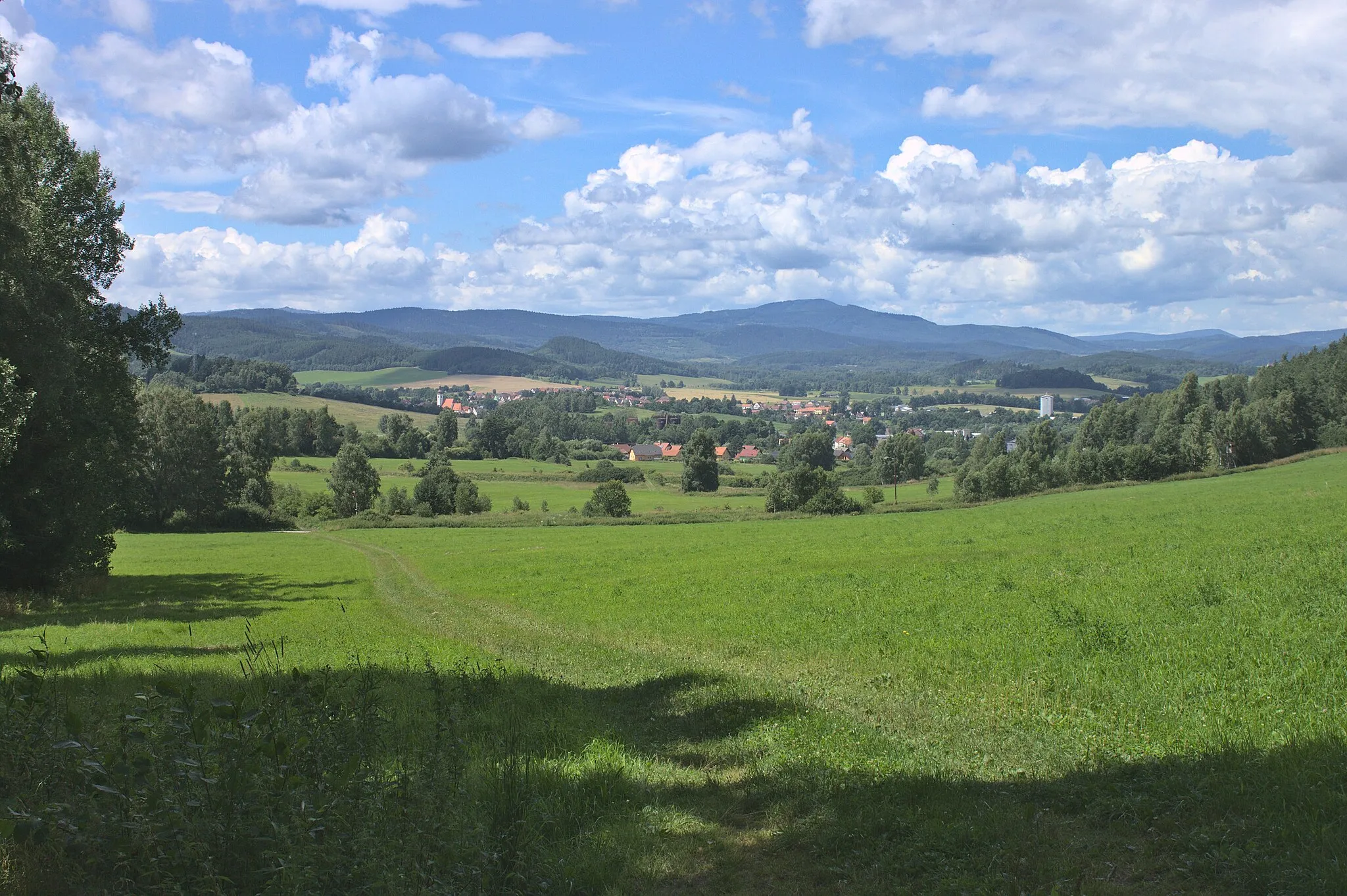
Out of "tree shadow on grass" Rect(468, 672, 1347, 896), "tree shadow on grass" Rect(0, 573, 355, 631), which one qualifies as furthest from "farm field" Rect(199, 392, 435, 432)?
"tree shadow on grass" Rect(468, 672, 1347, 896)

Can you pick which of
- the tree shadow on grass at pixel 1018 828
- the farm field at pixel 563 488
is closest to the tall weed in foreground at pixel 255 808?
the tree shadow on grass at pixel 1018 828

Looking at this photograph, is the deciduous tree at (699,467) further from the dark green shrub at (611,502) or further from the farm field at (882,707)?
the farm field at (882,707)

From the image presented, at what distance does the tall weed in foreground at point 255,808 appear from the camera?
197 inches

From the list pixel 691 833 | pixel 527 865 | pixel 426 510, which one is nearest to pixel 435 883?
pixel 527 865

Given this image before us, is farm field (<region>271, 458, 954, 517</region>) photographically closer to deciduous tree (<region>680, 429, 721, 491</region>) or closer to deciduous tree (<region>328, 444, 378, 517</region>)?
deciduous tree (<region>680, 429, 721, 491</region>)

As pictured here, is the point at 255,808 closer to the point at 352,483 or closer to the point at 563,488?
the point at 352,483

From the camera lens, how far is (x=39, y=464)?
83.1 feet

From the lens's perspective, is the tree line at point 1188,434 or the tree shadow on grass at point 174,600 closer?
the tree shadow on grass at point 174,600

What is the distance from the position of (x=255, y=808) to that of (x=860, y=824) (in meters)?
4.48

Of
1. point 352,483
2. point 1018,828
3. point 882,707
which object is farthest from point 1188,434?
point 1018,828

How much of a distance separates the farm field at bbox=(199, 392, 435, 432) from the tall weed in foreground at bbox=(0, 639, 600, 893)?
14812 cm

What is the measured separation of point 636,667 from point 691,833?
25.2ft

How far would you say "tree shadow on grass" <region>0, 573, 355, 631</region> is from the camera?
21875 millimetres

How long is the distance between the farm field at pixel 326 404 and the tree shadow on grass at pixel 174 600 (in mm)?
117437
